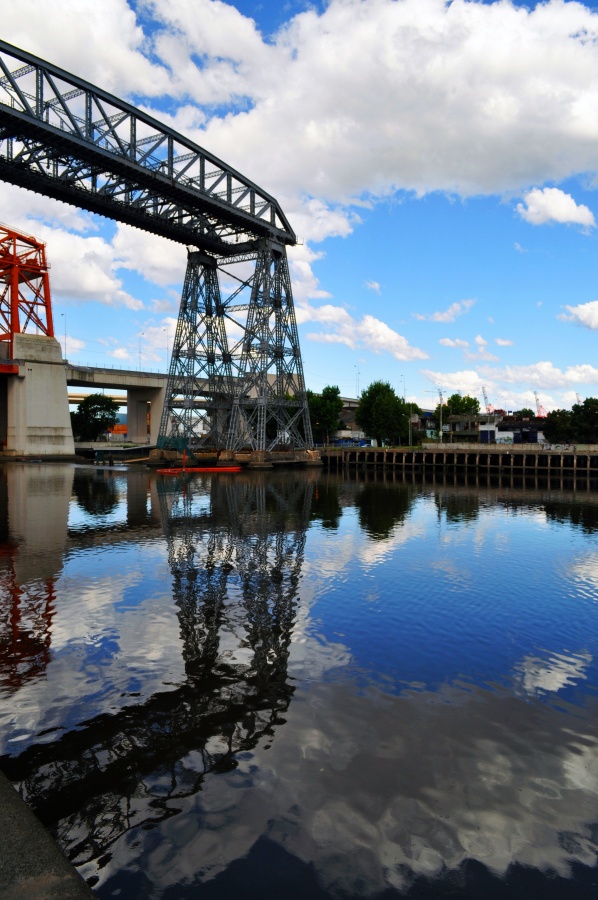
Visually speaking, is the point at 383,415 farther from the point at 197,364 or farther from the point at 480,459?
the point at 197,364

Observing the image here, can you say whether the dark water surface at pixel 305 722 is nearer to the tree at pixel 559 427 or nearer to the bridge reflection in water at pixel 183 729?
the bridge reflection in water at pixel 183 729

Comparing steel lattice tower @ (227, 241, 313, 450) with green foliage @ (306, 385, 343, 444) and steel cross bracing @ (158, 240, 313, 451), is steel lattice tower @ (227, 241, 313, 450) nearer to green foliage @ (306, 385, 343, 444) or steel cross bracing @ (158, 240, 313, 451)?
steel cross bracing @ (158, 240, 313, 451)

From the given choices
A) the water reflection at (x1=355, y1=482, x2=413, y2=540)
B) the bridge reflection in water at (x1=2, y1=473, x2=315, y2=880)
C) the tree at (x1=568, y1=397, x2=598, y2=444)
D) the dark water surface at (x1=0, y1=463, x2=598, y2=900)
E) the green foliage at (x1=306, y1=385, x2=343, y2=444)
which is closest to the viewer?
the dark water surface at (x1=0, y1=463, x2=598, y2=900)

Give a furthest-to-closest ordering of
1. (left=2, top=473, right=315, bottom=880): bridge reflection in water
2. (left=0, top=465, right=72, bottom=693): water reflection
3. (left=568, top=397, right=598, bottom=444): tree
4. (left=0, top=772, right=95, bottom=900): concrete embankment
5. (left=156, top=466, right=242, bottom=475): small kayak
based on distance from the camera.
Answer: (left=568, top=397, right=598, bottom=444): tree < (left=156, top=466, right=242, bottom=475): small kayak < (left=0, top=465, right=72, bottom=693): water reflection < (left=2, top=473, right=315, bottom=880): bridge reflection in water < (left=0, top=772, right=95, bottom=900): concrete embankment

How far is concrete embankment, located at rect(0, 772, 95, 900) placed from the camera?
4031 mm

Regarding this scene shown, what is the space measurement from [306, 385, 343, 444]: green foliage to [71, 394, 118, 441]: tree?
127ft

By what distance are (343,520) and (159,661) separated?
1964 centimetres

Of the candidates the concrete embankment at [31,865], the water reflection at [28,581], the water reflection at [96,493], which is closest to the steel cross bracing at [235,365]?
the water reflection at [96,493]

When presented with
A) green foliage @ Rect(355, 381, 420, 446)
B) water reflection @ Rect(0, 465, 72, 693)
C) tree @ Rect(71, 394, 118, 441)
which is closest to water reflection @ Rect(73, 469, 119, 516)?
water reflection @ Rect(0, 465, 72, 693)

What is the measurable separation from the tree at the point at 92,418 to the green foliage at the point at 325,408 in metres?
38.8

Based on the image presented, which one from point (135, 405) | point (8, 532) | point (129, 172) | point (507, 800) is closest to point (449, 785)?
point (507, 800)

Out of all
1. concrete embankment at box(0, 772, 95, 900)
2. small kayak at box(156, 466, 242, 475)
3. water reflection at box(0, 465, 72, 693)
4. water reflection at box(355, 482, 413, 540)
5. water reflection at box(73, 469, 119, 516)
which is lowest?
water reflection at box(355, 482, 413, 540)

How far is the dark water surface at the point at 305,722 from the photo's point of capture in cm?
577

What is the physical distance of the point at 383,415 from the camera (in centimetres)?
11256
